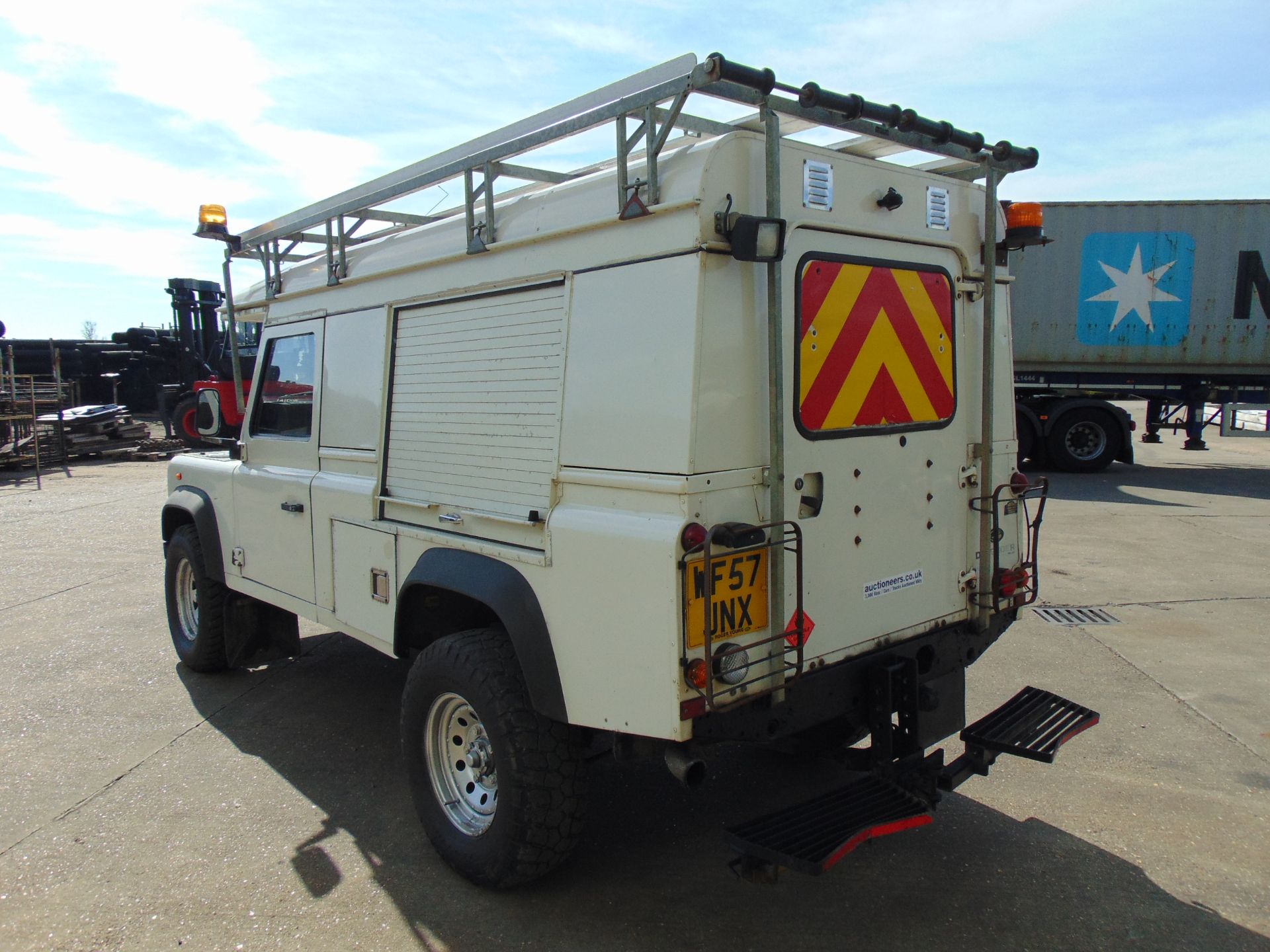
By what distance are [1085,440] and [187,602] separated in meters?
13.7

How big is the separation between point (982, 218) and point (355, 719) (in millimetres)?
3946

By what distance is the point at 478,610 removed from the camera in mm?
3410

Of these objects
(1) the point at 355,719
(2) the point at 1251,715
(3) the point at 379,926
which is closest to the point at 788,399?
(3) the point at 379,926

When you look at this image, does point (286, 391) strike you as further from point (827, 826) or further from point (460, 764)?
point (827, 826)

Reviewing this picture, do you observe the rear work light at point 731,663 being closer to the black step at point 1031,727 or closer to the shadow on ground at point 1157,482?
the black step at point 1031,727

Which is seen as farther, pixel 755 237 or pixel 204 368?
Answer: pixel 204 368

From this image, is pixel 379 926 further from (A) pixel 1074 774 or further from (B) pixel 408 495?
(A) pixel 1074 774

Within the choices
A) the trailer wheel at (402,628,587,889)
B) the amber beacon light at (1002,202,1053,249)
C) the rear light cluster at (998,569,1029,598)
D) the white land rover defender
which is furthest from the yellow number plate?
the amber beacon light at (1002,202,1053,249)

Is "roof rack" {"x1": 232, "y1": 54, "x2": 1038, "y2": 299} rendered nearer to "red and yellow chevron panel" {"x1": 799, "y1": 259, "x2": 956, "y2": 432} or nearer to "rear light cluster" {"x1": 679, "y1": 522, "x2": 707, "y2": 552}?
"red and yellow chevron panel" {"x1": 799, "y1": 259, "x2": 956, "y2": 432}

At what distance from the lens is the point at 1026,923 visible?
2898 mm

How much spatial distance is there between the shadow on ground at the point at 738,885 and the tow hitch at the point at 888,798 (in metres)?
0.35

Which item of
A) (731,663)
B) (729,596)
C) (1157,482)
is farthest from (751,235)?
(1157,482)

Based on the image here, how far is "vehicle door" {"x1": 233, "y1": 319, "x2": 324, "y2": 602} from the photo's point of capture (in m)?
4.30

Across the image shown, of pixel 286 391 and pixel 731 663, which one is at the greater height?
pixel 286 391
